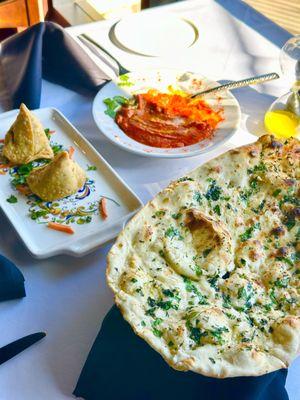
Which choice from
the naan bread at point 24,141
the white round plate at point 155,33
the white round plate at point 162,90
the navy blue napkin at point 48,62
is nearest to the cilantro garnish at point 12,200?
the naan bread at point 24,141

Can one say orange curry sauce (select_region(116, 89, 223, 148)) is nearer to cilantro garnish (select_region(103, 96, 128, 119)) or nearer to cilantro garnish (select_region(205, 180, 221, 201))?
cilantro garnish (select_region(103, 96, 128, 119))

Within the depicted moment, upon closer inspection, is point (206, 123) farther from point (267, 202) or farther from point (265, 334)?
point (265, 334)

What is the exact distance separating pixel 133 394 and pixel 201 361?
167mm

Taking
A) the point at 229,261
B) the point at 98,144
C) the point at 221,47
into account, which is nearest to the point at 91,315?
the point at 229,261

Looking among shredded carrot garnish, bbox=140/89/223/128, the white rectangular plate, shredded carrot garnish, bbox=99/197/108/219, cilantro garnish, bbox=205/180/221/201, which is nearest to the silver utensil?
shredded carrot garnish, bbox=140/89/223/128

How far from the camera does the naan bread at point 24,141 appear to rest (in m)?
1.15

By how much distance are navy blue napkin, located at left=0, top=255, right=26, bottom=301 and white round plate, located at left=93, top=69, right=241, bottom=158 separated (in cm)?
43

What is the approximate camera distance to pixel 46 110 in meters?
1.31

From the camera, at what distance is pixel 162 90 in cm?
142

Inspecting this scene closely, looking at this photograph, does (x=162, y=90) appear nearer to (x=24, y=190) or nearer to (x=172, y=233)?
(x=24, y=190)

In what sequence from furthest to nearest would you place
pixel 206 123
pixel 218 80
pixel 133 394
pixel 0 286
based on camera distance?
pixel 218 80, pixel 206 123, pixel 0 286, pixel 133 394

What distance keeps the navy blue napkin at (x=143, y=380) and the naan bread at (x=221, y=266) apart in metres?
0.08

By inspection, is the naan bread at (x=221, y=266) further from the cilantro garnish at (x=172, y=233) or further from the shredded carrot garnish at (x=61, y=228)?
the shredded carrot garnish at (x=61, y=228)

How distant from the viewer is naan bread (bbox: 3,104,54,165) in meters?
1.15
